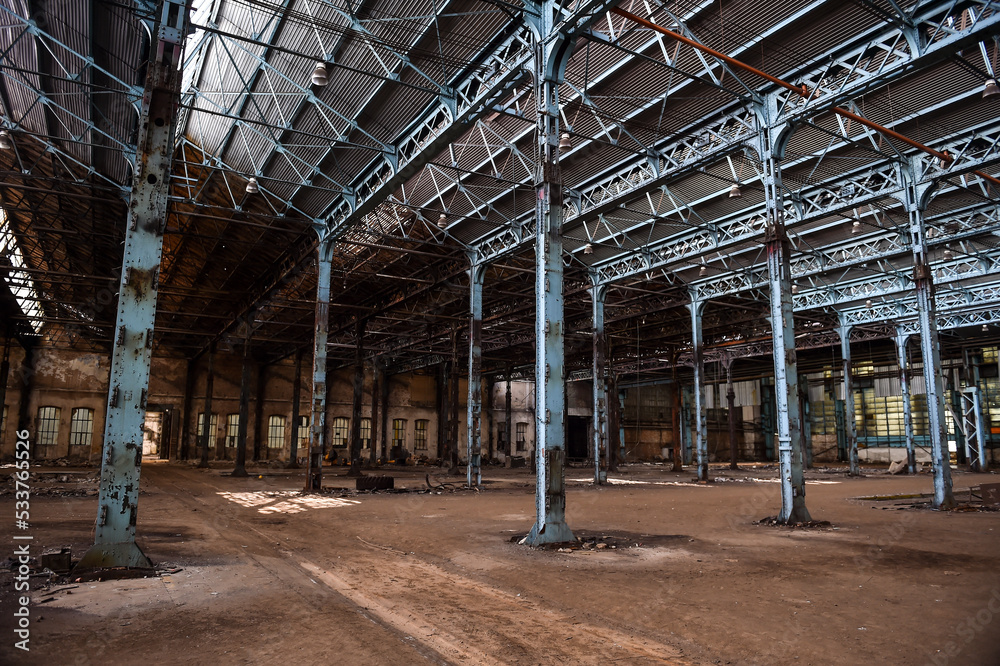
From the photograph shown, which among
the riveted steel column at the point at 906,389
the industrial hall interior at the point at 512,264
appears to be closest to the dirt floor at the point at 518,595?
the industrial hall interior at the point at 512,264

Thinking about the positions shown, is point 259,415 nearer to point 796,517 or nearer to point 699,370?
point 699,370

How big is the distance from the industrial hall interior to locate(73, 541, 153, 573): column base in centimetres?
3

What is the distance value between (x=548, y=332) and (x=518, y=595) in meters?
4.59

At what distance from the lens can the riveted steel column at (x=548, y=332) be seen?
9.67m

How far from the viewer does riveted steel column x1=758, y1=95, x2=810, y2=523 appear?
12.5 meters

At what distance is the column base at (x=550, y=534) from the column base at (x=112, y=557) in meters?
5.30

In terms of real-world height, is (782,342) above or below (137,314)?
above

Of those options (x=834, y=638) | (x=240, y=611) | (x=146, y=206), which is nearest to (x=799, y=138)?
(x=834, y=638)

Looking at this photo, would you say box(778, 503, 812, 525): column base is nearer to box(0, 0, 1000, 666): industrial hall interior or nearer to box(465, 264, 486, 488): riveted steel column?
box(0, 0, 1000, 666): industrial hall interior

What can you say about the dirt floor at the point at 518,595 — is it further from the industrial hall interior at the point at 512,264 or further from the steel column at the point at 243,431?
the steel column at the point at 243,431

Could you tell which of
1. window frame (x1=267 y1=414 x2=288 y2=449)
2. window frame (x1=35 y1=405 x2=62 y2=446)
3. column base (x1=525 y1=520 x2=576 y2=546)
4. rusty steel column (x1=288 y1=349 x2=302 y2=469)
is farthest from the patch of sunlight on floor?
window frame (x1=267 y1=414 x2=288 y2=449)

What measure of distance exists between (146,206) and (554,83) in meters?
6.94

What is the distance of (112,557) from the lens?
22.7 feet

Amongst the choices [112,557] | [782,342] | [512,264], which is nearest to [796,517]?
[782,342]
